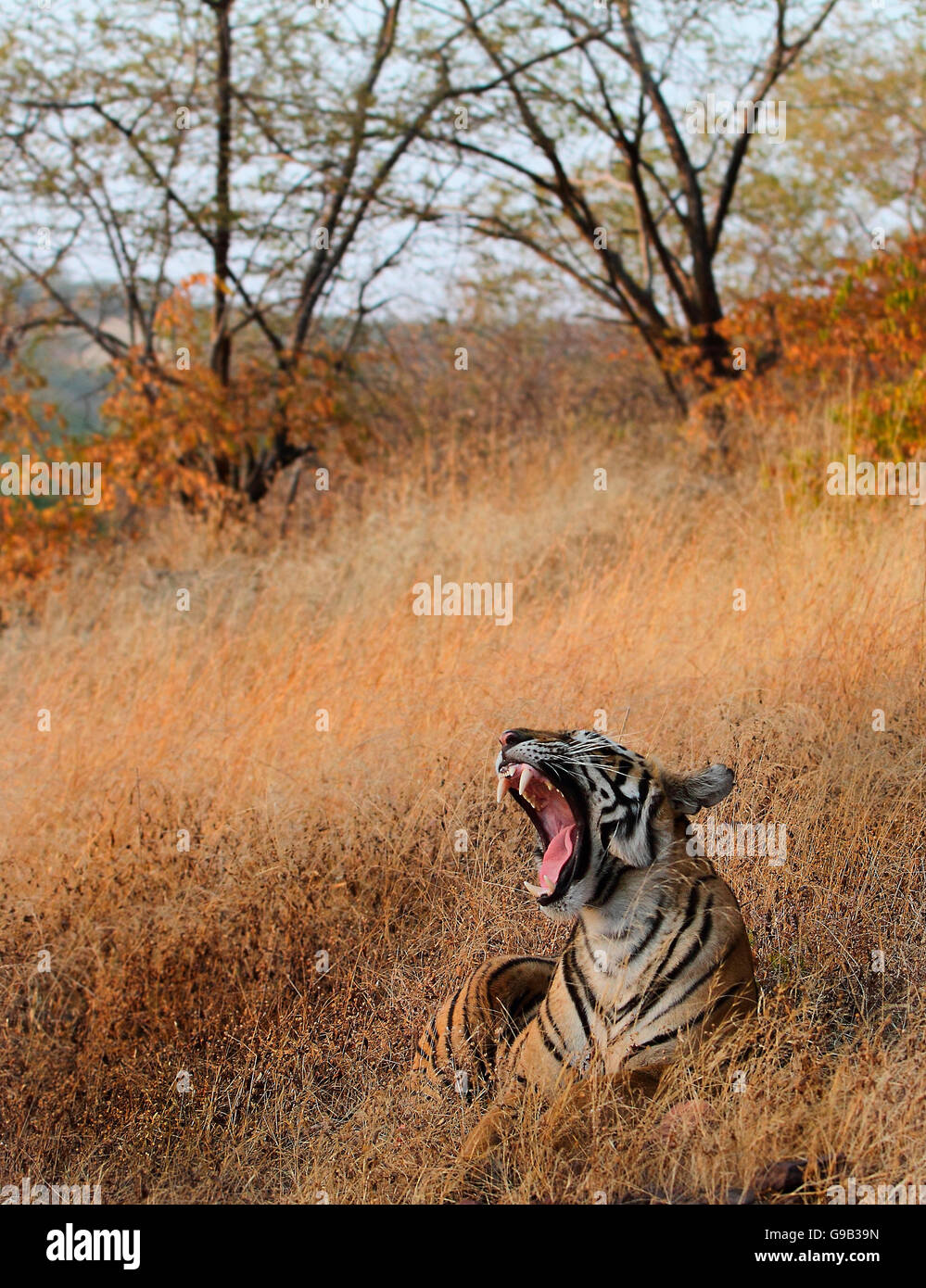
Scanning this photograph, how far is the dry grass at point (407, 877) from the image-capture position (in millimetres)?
3404

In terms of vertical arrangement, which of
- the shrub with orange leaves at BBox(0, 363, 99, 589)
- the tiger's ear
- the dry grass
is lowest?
the dry grass

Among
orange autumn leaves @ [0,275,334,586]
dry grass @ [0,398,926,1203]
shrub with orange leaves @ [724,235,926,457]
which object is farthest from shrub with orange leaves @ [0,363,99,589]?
shrub with orange leaves @ [724,235,926,457]

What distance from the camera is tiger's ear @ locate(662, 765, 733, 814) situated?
339 cm

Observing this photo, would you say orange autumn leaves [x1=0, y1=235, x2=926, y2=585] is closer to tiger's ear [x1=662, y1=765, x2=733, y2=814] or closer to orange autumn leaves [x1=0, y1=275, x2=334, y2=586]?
orange autumn leaves [x1=0, y1=275, x2=334, y2=586]

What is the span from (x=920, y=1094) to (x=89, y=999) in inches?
113

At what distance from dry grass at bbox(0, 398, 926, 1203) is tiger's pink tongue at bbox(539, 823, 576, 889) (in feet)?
1.87

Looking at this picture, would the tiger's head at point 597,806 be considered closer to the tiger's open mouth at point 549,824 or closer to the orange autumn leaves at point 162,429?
the tiger's open mouth at point 549,824

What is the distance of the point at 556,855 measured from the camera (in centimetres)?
344

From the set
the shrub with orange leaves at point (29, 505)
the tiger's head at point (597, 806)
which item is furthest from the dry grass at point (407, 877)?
the shrub with orange leaves at point (29, 505)

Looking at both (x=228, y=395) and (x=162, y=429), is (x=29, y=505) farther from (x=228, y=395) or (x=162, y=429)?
(x=228, y=395)

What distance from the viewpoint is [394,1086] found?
400 cm

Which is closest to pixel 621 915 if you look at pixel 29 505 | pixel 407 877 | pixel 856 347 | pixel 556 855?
pixel 556 855

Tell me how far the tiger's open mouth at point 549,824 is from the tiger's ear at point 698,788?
27 cm

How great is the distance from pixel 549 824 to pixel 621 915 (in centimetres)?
37
